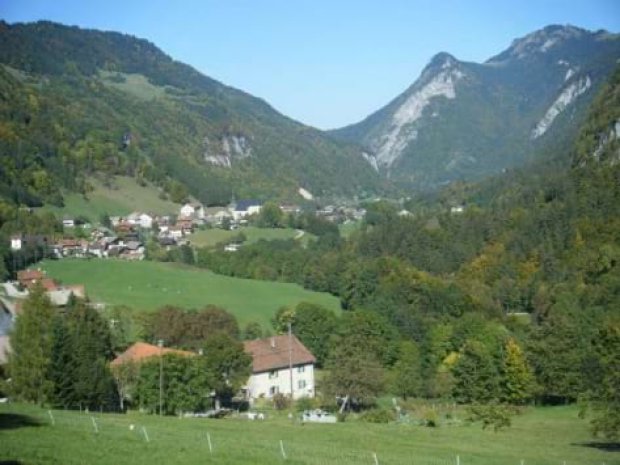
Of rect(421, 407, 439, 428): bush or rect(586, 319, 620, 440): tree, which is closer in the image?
rect(586, 319, 620, 440): tree

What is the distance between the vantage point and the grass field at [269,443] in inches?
741

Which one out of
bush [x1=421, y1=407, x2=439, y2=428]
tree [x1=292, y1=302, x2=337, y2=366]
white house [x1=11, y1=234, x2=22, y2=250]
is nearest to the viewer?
bush [x1=421, y1=407, x2=439, y2=428]

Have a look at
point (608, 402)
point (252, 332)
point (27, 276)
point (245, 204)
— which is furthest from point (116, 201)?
point (608, 402)

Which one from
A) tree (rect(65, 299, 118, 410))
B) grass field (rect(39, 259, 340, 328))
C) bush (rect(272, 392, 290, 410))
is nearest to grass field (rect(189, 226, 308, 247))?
grass field (rect(39, 259, 340, 328))

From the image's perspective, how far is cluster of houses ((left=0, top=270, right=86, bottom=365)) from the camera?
54797 millimetres

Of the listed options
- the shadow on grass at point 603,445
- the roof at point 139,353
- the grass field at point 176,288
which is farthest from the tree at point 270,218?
the shadow on grass at point 603,445

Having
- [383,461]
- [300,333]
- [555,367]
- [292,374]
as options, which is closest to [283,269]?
[300,333]

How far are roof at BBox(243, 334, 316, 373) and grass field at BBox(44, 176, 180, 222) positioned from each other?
80036 millimetres

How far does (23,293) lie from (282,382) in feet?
100

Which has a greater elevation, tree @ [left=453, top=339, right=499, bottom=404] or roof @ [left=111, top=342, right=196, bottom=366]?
roof @ [left=111, top=342, right=196, bottom=366]

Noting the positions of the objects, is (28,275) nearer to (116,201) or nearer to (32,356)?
(32,356)

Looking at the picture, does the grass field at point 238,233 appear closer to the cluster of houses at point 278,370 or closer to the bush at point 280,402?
the cluster of houses at point 278,370

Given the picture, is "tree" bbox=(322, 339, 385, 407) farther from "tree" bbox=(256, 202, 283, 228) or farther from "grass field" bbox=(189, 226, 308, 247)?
"tree" bbox=(256, 202, 283, 228)

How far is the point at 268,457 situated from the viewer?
20.0 m
